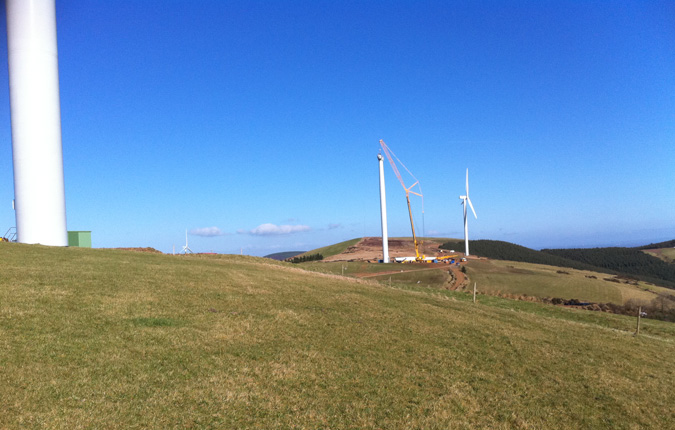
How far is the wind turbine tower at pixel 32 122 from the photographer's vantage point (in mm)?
40625

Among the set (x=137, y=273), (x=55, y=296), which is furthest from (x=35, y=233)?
(x=55, y=296)

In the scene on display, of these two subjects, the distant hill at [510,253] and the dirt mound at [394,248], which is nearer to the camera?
the dirt mound at [394,248]

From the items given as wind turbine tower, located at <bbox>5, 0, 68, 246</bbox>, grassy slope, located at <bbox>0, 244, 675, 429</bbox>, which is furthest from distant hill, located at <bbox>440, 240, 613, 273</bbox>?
wind turbine tower, located at <bbox>5, 0, 68, 246</bbox>

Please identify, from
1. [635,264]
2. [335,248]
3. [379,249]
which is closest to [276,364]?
[379,249]

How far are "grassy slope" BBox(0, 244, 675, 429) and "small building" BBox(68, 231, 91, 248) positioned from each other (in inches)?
1045

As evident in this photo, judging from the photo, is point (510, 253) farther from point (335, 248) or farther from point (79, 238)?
point (79, 238)

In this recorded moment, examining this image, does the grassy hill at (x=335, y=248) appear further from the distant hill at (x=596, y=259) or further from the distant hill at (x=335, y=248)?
the distant hill at (x=596, y=259)

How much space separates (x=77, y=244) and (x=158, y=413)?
50.0 metres

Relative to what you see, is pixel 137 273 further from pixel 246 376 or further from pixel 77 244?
pixel 77 244

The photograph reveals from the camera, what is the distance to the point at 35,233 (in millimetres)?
41281

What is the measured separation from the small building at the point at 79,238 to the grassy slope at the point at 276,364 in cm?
2654

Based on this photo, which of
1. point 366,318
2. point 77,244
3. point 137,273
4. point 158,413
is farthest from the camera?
point 77,244

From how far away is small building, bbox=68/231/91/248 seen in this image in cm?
5116

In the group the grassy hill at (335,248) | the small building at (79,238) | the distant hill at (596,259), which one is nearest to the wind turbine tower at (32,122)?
the small building at (79,238)
